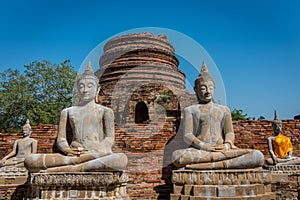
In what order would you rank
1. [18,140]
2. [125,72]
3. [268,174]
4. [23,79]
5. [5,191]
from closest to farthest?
1. [268,174]
2. [5,191]
3. [18,140]
4. [125,72]
5. [23,79]

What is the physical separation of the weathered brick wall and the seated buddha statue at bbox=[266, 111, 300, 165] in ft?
1.38

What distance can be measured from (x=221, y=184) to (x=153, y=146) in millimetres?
2811

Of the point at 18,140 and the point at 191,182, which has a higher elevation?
the point at 18,140

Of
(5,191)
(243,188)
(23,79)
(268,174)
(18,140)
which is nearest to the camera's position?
(243,188)

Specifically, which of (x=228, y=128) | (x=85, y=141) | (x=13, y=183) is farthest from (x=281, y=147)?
(x=13, y=183)

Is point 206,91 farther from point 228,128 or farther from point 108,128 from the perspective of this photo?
point 108,128

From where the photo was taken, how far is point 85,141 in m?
5.45

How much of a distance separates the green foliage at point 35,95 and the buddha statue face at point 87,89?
11.4 metres

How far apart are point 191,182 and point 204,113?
5.22ft

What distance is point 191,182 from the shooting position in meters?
5.25

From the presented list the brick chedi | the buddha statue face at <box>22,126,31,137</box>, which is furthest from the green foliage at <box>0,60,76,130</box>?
the buddha statue face at <box>22,126,31,137</box>

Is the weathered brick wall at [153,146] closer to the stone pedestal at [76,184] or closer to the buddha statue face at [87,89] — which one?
the stone pedestal at [76,184]

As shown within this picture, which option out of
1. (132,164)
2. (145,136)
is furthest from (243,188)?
(145,136)

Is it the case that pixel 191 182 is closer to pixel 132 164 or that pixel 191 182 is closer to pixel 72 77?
pixel 132 164
